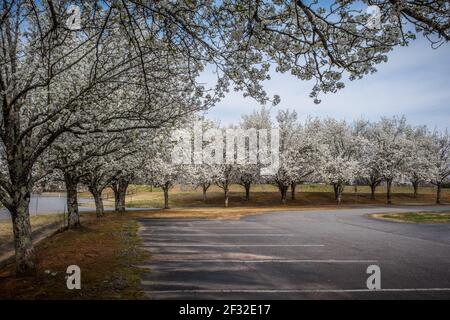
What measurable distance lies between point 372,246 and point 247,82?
11554 millimetres

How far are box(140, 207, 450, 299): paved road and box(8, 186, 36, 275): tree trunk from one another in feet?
12.6

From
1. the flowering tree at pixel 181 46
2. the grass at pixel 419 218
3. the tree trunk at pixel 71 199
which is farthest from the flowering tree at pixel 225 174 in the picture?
the flowering tree at pixel 181 46

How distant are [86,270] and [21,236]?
91.6 inches

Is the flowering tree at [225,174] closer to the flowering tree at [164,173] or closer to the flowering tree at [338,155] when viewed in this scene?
the flowering tree at [164,173]

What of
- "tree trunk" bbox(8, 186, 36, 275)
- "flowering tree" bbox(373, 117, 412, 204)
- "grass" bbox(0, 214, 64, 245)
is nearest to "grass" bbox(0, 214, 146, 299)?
"tree trunk" bbox(8, 186, 36, 275)

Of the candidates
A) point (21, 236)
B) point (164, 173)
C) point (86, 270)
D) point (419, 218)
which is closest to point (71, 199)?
point (21, 236)

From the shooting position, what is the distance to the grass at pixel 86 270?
359 inches

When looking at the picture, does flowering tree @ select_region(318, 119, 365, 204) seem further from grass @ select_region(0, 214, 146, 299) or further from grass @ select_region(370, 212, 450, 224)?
grass @ select_region(0, 214, 146, 299)

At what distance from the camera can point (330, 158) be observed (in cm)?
5825

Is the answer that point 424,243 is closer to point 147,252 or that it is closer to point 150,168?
point 147,252

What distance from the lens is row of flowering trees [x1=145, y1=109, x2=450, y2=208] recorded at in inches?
2010

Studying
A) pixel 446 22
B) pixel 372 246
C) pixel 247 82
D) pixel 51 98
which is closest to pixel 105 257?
pixel 51 98

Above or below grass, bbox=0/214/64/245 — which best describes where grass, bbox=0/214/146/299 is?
above
